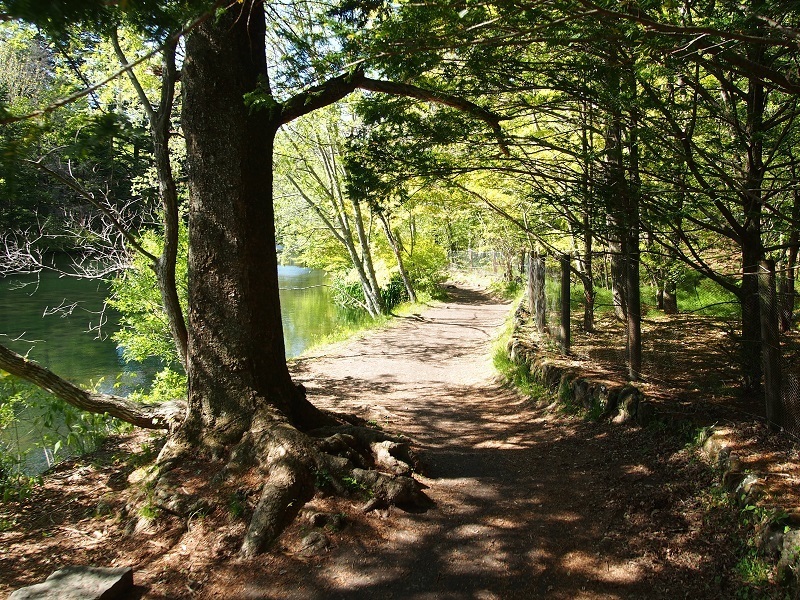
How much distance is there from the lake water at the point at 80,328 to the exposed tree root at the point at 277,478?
9.23 ft

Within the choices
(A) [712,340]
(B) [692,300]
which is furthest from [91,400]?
(B) [692,300]

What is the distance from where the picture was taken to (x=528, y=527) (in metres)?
3.99

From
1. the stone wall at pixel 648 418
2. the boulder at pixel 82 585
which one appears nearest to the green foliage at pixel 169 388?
the stone wall at pixel 648 418

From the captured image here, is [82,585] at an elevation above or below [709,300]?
below

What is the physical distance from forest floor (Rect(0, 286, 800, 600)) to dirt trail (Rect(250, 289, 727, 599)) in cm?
1

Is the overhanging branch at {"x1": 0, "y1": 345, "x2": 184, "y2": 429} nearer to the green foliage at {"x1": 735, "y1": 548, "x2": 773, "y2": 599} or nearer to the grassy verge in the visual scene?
the green foliage at {"x1": 735, "y1": 548, "x2": 773, "y2": 599}

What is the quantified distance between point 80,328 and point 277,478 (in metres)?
19.0

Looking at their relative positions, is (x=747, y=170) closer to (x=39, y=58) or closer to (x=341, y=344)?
(x=341, y=344)

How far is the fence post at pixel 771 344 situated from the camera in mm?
4113

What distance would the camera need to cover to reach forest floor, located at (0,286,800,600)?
330 centimetres

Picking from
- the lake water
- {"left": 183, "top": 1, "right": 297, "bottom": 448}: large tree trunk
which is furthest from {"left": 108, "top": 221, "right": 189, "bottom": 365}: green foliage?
{"left": 183, "top": 1, "right": 297, "bottom": 448}: large tree trunk

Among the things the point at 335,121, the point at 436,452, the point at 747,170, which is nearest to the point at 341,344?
the point at 335,121

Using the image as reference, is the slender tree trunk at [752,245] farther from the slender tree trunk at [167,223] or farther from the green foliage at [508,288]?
the green foliage at [508,288]

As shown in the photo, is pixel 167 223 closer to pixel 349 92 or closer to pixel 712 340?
pixel 349 92
